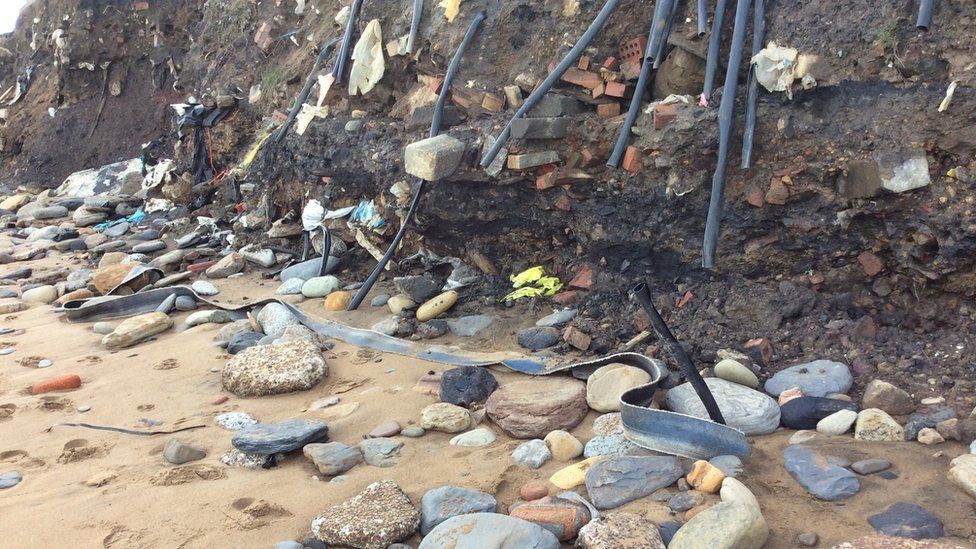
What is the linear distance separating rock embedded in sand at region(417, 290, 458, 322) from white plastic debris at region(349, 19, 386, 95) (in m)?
1.94

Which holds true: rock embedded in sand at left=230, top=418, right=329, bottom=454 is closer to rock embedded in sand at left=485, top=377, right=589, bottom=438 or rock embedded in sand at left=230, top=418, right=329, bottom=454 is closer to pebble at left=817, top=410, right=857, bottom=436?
rock embedded in sand at left=485, top=377, right=589, bottom=438

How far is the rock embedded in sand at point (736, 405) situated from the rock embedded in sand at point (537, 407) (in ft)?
1.36

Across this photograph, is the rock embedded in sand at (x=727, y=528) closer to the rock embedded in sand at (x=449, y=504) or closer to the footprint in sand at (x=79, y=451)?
the rock embedded in sand at (x=449, y=504)

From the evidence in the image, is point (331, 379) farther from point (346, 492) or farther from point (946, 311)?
point (946, 311)

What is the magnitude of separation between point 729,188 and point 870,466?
157 centimetres

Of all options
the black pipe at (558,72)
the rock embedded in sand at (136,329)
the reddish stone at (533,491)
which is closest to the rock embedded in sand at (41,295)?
the rock embedded in sand at (136,329)

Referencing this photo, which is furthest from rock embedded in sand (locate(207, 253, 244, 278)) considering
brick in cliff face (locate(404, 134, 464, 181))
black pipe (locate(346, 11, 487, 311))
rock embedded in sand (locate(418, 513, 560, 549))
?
rock embedded in sand (locate(418, 513, 560, 549))

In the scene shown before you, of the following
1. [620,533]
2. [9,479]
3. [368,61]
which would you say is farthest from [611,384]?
[368,61]

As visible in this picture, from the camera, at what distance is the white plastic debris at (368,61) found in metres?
5.45

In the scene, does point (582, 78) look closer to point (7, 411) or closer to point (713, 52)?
point (713, 52)

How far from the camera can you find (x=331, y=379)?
388cm

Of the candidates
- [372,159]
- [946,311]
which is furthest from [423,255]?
[946,311]

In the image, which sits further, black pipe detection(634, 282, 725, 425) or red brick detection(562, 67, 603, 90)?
red brick detection(562, 67, 603, 90)

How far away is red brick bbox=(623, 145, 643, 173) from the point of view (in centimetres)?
381
